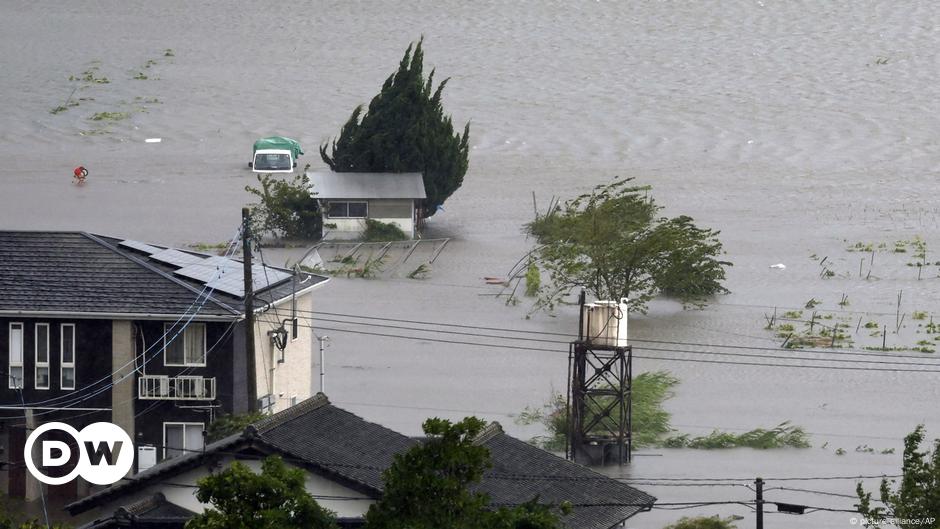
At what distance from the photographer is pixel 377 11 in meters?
80.2

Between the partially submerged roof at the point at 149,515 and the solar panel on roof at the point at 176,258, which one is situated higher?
the solar panel on roof at the point at 176,258

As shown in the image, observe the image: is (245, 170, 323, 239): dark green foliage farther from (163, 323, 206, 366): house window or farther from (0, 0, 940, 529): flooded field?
(163, 323, 206, 366): house window

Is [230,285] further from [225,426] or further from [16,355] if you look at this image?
[16,355]

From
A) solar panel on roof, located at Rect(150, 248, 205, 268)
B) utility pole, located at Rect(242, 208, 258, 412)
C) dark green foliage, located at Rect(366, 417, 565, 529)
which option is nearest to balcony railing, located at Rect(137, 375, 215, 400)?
utility pole, located at Rect(242, 208, 258, 412)

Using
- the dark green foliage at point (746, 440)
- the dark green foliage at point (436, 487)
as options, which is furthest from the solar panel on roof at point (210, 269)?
the dark green foliage at point (436, 487)

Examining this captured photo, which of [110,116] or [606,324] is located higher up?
[110,116]

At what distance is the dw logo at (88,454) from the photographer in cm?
1630

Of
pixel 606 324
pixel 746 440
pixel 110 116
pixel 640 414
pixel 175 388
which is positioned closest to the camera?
pixel 175 388

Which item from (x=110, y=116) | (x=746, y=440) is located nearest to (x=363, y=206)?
(x=746, y=440)

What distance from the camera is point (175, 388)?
69.3 feet

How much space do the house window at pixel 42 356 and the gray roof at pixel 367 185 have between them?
21.7m

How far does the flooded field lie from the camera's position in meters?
29.0

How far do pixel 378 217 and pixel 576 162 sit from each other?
13793mm

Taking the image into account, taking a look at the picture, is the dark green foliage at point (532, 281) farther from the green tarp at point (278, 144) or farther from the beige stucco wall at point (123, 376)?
the beige stucco wall at point (123, 376)
